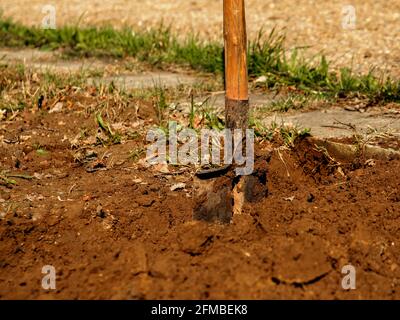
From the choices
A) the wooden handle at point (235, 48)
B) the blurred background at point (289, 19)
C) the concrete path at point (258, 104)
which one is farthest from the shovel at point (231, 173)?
the blurred background at point (289, 19)

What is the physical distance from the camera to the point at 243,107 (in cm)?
337

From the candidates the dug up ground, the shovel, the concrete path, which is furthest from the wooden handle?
the concrete path

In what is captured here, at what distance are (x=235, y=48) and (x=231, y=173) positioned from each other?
638mm

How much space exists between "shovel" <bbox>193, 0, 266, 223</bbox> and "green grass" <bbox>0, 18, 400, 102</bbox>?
55.3 inches

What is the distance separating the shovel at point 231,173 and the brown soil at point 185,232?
0.08 metres

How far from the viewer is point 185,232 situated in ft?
9.54

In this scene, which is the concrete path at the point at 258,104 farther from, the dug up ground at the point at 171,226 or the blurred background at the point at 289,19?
the blurred background at the point at 289,19

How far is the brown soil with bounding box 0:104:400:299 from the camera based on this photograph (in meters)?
2.57

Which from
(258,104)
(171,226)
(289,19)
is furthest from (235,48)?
(289,19)

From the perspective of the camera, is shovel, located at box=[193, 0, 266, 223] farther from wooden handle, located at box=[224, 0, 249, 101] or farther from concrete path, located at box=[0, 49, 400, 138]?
concrete path, located at box=[0, 49, 400, 138]

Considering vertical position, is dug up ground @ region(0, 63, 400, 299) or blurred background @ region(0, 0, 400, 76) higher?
blurred background @ region(0, 0, 400, 76)

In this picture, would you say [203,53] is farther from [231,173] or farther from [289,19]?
[231,173]

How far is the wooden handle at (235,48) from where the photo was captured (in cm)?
328
